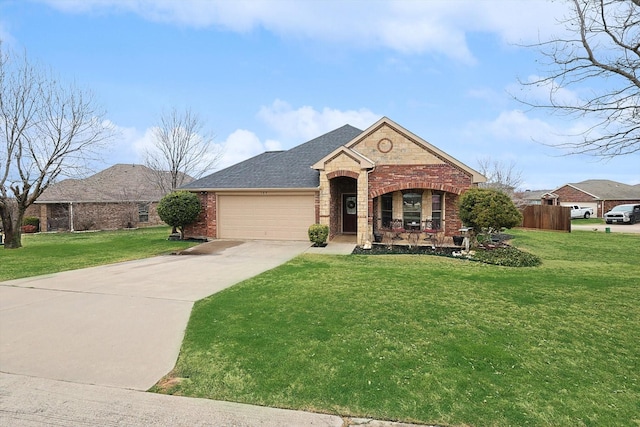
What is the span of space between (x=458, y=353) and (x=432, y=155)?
1184cm

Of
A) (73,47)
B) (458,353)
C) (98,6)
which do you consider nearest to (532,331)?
(458,353)

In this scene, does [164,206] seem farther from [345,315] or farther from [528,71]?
[528,71]

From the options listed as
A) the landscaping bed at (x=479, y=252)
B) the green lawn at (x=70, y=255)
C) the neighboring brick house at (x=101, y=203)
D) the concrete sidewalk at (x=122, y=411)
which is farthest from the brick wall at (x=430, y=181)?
the neighboring brick house at (x=101, y=203)

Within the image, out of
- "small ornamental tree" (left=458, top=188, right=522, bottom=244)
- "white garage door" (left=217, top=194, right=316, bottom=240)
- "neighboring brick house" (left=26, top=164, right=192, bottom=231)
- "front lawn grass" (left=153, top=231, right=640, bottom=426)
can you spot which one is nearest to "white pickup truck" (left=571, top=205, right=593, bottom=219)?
"small ornamental tree" (left=458, top=188, right=522, bottom=244)

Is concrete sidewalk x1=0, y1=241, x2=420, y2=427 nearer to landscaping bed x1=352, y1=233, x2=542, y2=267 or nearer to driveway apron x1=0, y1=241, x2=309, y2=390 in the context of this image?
driveway apron x1=0, y1=241, x2=309, y2=390

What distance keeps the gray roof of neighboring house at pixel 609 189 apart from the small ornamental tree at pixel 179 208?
42.0m

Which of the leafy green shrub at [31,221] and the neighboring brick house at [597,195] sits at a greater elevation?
the neighboring brick house at [597,195]

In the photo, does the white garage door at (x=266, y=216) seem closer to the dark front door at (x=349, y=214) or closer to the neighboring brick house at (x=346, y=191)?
the neighboring brick house at (x=346, y=191)

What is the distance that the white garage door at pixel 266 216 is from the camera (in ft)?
52.9

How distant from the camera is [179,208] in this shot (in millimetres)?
16031

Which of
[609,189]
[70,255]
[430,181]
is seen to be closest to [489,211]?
[430,181]

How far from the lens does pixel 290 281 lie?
845 centimetres

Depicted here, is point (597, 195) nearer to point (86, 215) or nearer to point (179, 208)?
point (179, 208)

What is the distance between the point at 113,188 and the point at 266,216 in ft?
60.4
